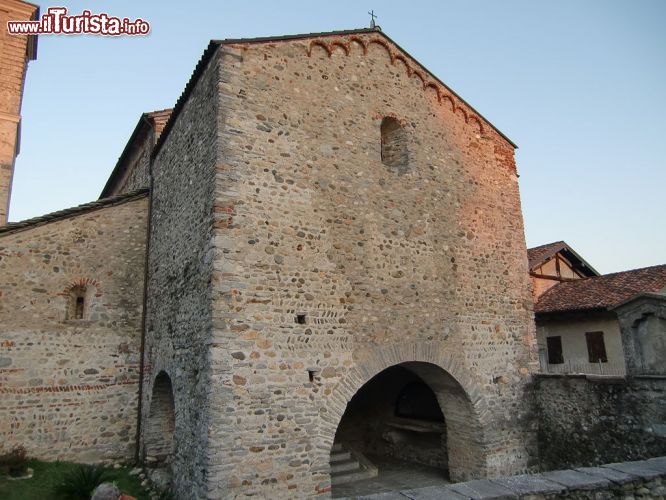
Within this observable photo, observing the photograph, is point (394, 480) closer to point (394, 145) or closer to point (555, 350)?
point (394, 145)

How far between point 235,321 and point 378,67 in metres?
6.16

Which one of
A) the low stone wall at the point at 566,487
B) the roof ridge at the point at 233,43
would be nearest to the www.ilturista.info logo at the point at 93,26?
the roof ridge at the point at 233,43

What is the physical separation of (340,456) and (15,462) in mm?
6096

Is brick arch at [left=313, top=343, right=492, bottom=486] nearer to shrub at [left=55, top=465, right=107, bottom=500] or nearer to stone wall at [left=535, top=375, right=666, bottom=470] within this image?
stone wall at [left=535, top=375, right=666, bottom=470]

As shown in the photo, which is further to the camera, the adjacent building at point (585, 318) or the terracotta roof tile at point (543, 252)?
the terracotta roof tile at point (543, 252)

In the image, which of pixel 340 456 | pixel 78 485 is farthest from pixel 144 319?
pixel 340 456

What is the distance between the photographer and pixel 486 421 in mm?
9289

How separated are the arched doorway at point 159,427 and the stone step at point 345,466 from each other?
11.0 ft

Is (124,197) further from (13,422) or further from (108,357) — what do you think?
(13,422)

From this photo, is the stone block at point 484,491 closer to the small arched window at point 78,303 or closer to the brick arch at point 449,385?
the brick arch at point 449,385

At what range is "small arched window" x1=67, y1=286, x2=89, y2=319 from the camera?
31.8 feet

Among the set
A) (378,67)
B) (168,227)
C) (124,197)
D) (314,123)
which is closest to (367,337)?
(314,123)

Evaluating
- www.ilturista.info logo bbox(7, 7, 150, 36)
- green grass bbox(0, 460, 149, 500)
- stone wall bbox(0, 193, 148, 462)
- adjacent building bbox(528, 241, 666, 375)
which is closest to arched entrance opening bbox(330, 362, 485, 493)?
green grass bbox(0, 460, 149, 500)

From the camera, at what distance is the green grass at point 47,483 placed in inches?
301
